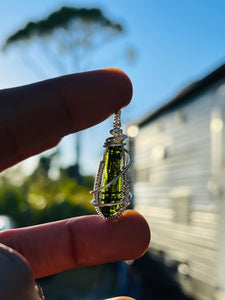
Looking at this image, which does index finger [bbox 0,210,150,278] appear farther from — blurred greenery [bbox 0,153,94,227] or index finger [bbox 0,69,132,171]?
blurred greenery [bbox 0,153,94,227]

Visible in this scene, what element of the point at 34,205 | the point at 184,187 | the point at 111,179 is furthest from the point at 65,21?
the point at 111,179

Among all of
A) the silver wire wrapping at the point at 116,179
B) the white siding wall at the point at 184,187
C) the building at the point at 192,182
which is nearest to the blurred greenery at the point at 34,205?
the white siding wall at the point at 184,187

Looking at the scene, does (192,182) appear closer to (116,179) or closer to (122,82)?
(116,179)

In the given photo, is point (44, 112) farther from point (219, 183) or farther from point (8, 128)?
point (219, 183)

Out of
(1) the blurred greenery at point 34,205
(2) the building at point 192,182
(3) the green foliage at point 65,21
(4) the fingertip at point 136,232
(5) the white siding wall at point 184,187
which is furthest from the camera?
(3) the green foliage at point 65,21

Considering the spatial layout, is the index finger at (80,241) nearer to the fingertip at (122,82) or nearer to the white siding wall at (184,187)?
the fingertip at (122,82)

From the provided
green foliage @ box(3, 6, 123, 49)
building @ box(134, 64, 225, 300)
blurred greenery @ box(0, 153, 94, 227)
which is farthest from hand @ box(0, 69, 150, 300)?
green foliage @ box(3, 6, 123, 49)

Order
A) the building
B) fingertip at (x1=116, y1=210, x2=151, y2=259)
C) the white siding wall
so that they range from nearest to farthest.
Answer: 1. fingertip at (x1=116, y1=210, x2=151, y2=259)
2. the building
3. the white siding wall

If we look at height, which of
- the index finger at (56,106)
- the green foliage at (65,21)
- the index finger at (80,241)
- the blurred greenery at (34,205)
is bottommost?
the blurred greenery at (34,205)
